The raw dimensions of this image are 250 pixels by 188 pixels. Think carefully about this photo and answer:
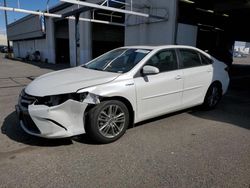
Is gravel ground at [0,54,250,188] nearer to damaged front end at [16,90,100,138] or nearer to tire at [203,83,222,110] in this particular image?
damaged front end at [16,90,100,138]

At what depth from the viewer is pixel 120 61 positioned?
15.0ft

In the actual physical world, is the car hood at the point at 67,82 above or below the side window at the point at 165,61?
below

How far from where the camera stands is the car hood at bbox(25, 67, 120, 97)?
351cm

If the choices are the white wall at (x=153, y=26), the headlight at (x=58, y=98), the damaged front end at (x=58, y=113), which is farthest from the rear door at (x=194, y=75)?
the white wall at (x=153, y=26)

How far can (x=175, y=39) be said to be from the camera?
10.6 metres

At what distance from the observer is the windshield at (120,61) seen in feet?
14.1

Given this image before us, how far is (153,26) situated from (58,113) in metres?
9.01

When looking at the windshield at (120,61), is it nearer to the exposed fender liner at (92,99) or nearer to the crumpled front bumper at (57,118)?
the exposed fender liner at (92,99)

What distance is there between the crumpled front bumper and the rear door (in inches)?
94.3

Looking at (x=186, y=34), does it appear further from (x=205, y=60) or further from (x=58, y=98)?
(x=58, y=98)

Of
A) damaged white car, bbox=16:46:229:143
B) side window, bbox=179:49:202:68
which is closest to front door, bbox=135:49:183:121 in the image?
damaged white car, bbox=16:46:229:143

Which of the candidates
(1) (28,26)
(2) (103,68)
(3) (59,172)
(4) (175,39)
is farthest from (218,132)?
(1) (28,26)

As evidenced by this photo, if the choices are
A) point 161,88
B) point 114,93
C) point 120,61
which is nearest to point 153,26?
point 120,61

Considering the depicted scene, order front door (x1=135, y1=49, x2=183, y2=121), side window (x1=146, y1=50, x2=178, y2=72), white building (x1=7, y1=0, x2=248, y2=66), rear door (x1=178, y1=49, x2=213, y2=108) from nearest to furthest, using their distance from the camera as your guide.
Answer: front door (x1=135, y1=49, x2=183, y2=121) < side window (x1=146, y1=50, x2=178, y2=72) < rear door (x1=178, y1=49, x2=213, y2=108) < white building (x1=7, y1=0, x2=248, y2=66)
